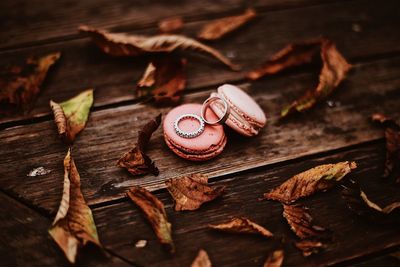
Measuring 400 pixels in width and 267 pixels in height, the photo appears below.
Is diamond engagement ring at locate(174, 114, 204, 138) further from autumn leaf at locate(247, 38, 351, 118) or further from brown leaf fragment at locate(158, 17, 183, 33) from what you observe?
brown leaf fragment at locate(158, 17, 183, 33)

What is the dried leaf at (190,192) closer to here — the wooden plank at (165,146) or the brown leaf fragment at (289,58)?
the wooden plank at (165,146)

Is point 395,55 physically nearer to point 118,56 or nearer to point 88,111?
point 118,56

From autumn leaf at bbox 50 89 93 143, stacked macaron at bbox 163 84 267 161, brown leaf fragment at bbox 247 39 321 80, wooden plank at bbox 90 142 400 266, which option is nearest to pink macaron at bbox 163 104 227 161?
stacked macaron at bbox 163 84 267 161

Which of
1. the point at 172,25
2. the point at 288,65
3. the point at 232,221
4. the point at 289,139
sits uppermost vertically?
the point at 172,25

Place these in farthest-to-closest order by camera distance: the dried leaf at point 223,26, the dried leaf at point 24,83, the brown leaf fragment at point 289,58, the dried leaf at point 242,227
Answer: the dried leaf at point 223,26, the brown leaf fragment at point 289,58, the dried leaf at point 24,83, the dried leaf at point 242,227

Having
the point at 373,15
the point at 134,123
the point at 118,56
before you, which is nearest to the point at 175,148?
the point at 134,123

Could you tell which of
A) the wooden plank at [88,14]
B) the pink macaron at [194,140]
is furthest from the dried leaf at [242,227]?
the wooden plank at [88,14]
